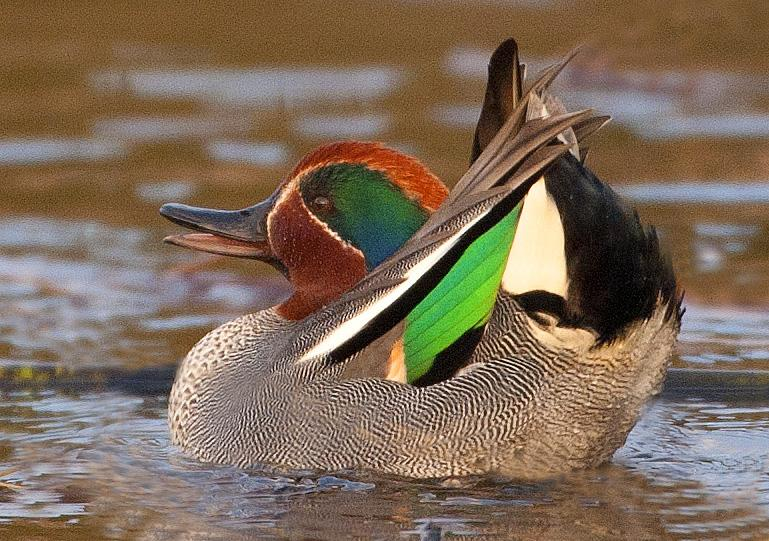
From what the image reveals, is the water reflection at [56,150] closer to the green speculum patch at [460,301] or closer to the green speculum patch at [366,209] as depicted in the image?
the green speculum patch at [366,209]

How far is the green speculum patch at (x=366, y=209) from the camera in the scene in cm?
545

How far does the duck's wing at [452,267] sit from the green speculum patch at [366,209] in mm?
237

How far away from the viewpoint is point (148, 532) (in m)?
4.93

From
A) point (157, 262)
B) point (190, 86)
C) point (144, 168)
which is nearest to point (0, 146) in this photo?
point (144, 168)

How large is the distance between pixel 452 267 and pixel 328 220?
0.76m

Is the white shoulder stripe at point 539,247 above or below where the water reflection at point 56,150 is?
below

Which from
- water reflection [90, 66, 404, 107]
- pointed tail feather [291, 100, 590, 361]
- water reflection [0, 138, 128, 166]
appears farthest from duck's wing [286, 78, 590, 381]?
water reflection [90, 66, 404, 107]

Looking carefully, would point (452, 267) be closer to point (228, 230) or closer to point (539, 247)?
point (539, 247)

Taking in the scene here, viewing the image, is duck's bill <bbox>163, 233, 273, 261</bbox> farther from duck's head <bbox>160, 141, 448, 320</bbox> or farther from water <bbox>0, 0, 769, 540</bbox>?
water <bbox>0, 0, 769, 540</bbox>

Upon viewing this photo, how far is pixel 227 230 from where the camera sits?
5.85 metres

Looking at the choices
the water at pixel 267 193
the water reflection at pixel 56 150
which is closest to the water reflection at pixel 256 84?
the water at pixel 267 193

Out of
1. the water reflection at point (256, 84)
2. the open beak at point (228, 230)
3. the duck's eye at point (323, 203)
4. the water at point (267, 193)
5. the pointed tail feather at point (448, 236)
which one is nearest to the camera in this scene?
the pointed tail feather at point (448, 236)

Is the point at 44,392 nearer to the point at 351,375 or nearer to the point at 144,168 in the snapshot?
the point at 351,375

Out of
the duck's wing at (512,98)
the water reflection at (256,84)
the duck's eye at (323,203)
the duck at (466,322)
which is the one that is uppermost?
the water reflection at (256,84)
